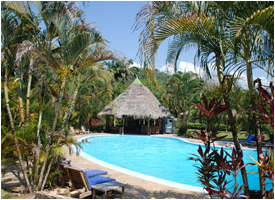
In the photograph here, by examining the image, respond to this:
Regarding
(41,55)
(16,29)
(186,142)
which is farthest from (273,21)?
(186,142)

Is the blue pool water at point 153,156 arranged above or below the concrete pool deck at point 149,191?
below

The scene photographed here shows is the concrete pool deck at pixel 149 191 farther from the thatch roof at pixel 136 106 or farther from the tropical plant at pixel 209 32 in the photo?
the thatch roof at pixel 136 106

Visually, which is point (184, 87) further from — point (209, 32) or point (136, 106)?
point (209, 32)

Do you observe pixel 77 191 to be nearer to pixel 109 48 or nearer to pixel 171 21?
pixel 109 48

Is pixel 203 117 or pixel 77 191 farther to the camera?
pixel 77 191

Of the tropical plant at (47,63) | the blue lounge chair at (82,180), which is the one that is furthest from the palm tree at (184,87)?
the tropical plant at (47,63)

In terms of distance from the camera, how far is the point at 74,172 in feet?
17.9

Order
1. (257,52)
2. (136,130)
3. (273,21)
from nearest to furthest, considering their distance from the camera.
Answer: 1. (273,21)
2. (257,52)
3. (136,130)

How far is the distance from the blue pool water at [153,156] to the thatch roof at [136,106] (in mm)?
2322

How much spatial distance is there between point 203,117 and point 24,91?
5124 mm

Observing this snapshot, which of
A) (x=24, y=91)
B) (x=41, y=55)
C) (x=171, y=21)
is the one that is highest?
(x=171, y=21)

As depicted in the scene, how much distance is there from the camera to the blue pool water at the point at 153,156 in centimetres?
983

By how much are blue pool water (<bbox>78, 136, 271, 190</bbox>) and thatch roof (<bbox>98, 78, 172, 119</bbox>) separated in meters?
2.32

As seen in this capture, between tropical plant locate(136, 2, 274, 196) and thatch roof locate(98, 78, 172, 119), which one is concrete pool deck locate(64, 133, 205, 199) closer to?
tropical plant locate(136, 2, 274, 196)
